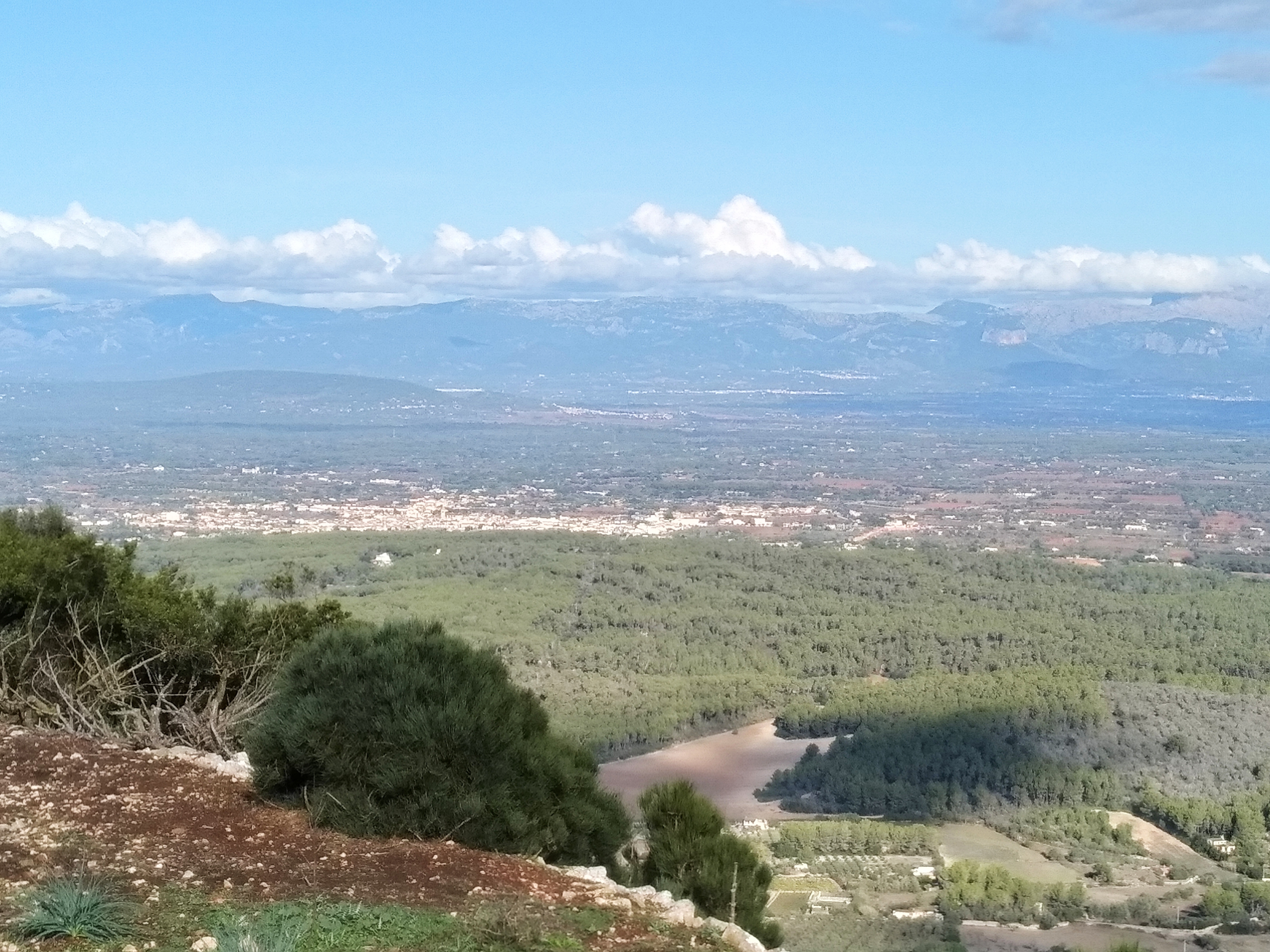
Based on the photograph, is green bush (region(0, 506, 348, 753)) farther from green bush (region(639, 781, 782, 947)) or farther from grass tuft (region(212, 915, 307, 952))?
grass tuft (region(212, 915, 307, 952))

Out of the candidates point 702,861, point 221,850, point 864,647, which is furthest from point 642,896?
point 864,647

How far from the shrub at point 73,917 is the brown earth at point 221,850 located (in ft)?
1.47

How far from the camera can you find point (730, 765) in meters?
30.6

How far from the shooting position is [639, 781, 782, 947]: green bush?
320 inches

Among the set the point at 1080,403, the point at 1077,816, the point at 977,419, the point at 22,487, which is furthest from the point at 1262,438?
the point at 1077,816

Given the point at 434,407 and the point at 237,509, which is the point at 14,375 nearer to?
the point at 434,407

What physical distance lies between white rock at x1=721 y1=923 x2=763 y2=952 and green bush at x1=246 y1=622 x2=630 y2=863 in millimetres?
1620

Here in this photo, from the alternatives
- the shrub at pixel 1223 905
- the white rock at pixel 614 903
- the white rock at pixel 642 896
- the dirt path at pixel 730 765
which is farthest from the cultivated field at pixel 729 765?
the white rock at pixel 614 903

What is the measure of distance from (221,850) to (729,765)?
24.1m

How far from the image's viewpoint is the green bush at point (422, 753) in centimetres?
768

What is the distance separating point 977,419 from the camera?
159 metres

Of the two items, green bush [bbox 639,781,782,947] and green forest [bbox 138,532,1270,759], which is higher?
green bush [bbox 639,781,782,947]

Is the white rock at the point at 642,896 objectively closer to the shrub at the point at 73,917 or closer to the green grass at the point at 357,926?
the green grass at the point at 357,926

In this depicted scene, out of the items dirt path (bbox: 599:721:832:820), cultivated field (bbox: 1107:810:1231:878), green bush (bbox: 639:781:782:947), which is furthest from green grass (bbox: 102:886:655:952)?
cultivated field (bbox: 1107:810:1231:878)
